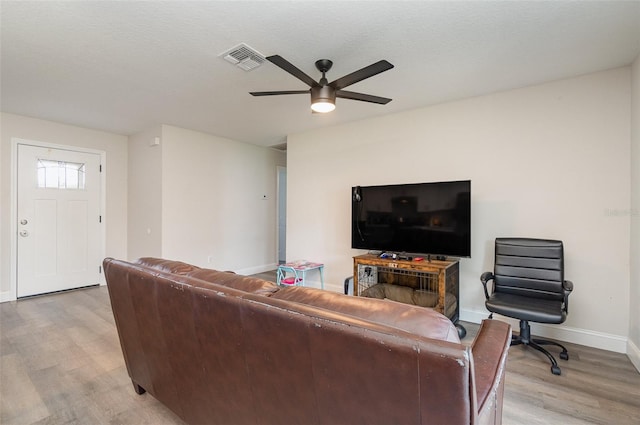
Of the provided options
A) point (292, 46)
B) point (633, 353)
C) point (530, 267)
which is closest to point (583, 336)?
point (633, 353)

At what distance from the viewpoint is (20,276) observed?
4039 mm

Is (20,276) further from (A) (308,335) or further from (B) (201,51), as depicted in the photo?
(A) (308,335)

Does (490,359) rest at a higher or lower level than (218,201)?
lower

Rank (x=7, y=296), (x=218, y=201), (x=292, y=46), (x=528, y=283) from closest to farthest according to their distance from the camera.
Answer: (x=292, y=46) < (x=528, y=283) < (x=7, y=296) < (x=218, y=201)

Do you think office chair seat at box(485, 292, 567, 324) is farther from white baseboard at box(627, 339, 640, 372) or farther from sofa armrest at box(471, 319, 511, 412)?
sofa armrest at box(471, 319, 511, 412)

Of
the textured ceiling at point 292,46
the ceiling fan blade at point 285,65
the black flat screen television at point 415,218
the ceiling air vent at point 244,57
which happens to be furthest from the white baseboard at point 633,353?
the ceiling air vent at point 244,57

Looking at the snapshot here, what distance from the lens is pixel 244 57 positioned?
8.00ft

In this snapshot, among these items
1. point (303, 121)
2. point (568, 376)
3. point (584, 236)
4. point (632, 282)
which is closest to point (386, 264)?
point (568, 376)

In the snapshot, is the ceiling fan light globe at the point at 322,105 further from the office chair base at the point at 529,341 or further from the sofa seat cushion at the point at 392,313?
the office chair base at the point at 529,341

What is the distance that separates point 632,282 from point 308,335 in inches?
125

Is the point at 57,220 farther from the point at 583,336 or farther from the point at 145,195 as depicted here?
the point at 583,336

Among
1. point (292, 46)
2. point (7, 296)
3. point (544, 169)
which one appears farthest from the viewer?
point (7, 296)

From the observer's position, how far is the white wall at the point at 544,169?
2621mm

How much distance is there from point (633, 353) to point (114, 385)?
4008mm
